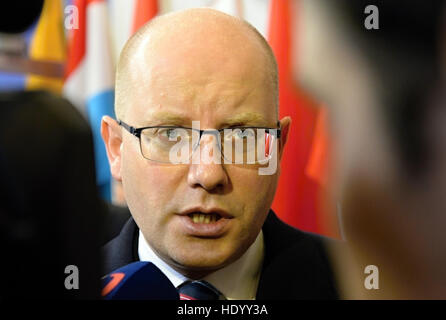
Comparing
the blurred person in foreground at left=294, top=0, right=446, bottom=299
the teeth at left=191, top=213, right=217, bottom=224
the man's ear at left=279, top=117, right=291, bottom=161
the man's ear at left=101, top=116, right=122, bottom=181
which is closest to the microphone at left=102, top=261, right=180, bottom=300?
the teeth at left=191, top=213, right=217, bottom=224

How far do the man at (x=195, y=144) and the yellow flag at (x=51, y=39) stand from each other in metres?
0.27

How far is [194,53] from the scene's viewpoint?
1.17m

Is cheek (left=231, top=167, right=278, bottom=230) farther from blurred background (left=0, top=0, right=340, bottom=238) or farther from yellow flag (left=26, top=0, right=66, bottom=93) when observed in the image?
yellow flag (left=26, top=0, right=66, bottom=93)

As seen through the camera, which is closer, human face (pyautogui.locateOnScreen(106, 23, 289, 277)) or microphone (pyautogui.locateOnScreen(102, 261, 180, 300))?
microphone (pyautogui.locateOnScreen(102, 261, 180, 300))

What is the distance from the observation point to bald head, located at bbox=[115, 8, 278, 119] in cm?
116

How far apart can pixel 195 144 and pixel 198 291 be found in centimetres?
32

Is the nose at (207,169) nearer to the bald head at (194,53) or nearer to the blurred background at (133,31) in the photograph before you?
the bald head at (194,53)

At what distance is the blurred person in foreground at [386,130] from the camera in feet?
4.56

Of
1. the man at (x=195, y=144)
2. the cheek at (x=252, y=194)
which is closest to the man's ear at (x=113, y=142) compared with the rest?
the man at (x=195, y=144)

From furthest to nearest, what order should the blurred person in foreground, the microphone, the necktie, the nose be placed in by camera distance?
the blurred person in foreground
the necktie
the nose
the microphone

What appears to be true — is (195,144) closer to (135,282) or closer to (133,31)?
(135,282)

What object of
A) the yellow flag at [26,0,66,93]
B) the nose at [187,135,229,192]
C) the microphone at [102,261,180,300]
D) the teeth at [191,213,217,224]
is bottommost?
the microphone at [102,261,180,300]

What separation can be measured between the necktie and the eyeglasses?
0.27 meters
